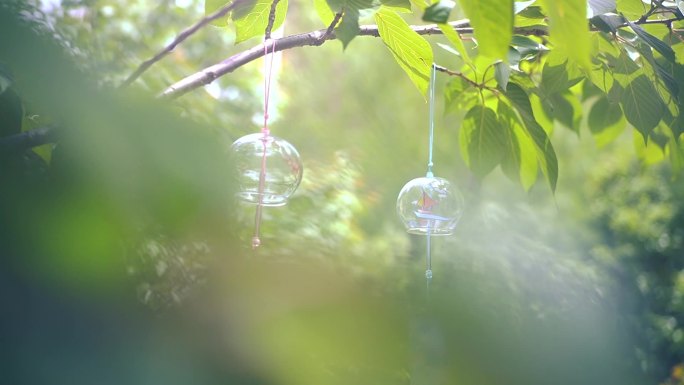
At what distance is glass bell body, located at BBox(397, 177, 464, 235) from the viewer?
5.19 ft

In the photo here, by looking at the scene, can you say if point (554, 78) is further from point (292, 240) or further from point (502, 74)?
point (292, 240)

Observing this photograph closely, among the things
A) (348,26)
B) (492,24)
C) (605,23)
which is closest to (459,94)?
(605,23)

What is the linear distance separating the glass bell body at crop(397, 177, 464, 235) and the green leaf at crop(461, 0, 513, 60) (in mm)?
981

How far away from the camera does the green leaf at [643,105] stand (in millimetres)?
1232

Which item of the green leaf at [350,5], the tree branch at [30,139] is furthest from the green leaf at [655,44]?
the tree branch at [30,139]

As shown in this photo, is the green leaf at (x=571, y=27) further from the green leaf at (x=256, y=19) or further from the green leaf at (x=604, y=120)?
the green leaf at (x=604, y=120)

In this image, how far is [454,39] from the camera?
99cm

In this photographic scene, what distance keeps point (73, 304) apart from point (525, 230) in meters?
3.13

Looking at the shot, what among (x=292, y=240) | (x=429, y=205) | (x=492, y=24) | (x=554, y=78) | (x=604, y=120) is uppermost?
(x=492, y=24)

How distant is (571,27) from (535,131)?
2.44ft

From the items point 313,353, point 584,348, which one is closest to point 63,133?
point 313,353

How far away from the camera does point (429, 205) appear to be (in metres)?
1.58

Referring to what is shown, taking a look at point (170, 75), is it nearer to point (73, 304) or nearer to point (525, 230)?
point (73, 304)

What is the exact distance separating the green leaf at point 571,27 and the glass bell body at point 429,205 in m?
1.02
